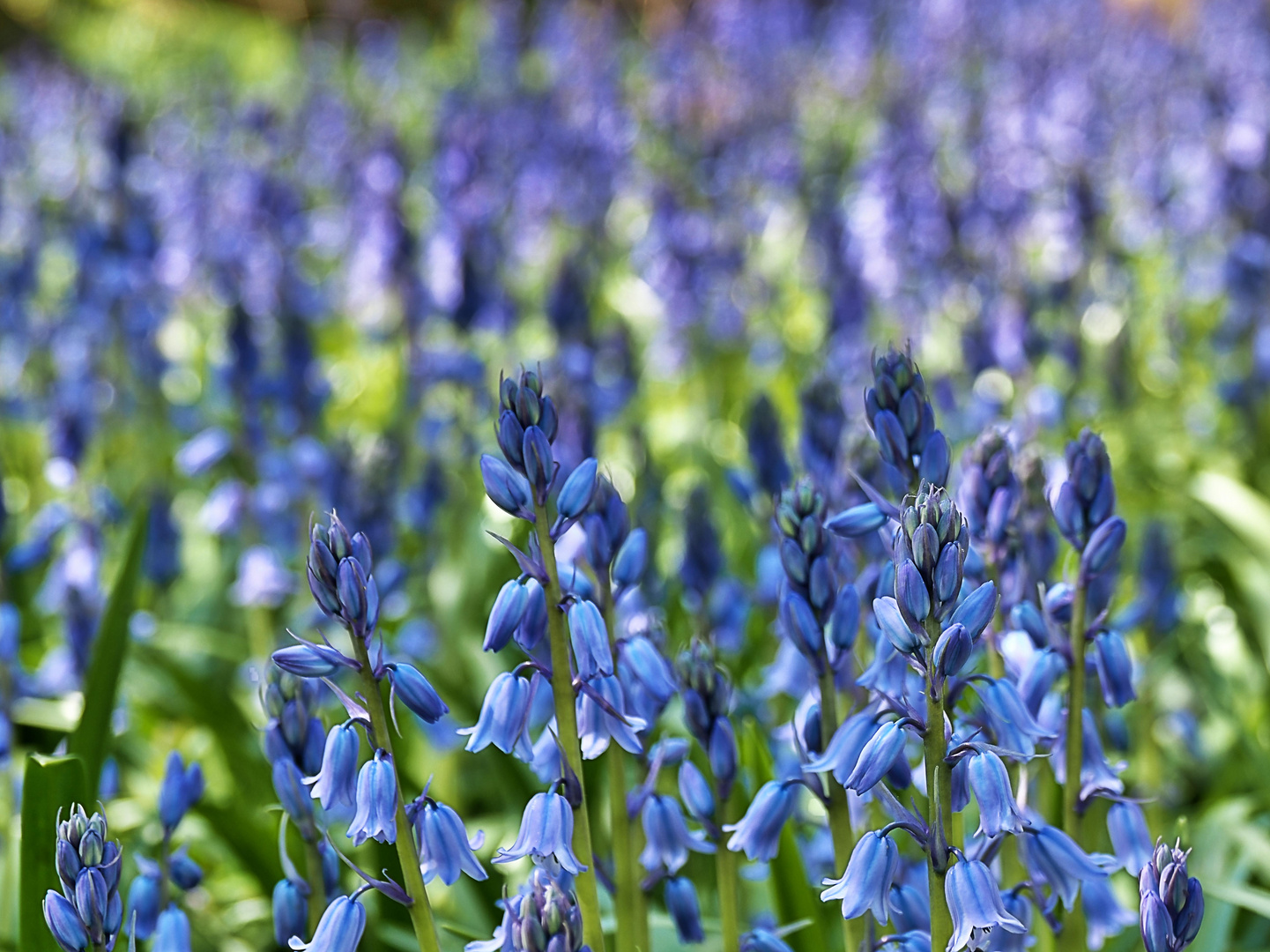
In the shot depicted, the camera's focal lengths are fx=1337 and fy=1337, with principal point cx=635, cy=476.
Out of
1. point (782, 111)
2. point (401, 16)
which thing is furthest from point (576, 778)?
point (401, 16)

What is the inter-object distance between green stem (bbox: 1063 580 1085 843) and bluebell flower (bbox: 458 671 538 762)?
38.5 inches

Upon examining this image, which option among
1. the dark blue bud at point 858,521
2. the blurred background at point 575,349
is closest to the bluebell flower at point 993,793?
the dark blue bud at point 858,521

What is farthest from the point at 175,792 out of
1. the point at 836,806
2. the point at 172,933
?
the point at 836,806

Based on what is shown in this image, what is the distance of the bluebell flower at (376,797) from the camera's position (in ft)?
6.23

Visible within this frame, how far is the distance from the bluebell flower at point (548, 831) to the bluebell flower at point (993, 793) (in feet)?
1.97

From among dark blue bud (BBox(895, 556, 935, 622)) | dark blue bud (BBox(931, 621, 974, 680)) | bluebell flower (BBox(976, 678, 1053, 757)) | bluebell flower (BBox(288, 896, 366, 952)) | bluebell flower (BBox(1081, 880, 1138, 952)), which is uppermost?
dark blue bud (BBox(895, 556, 935, 622))

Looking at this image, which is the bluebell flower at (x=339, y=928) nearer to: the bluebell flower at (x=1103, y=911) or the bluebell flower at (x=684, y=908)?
the bluebell flower at (x=684, y=908)

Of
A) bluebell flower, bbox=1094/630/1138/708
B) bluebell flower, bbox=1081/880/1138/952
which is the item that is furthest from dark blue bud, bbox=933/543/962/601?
bluebell flower, bbox=1081/880/1138/952

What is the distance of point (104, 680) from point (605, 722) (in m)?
1.55

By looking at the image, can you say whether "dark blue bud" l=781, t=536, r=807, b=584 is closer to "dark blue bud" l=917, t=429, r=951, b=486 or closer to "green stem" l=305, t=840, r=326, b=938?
"dark blue bud" l=917, t=429, r=951, b=486

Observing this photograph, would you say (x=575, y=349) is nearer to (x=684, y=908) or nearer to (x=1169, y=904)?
(x=684, y=908)

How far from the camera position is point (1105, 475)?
2395mm

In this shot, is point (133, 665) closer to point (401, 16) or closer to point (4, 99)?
point (4, 99)

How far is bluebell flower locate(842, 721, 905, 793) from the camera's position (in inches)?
73.0
